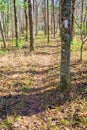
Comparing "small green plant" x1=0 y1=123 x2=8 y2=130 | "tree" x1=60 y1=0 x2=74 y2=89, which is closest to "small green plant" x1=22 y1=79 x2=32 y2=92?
"tree" x1=60 y1=0 x2=74 y2=89

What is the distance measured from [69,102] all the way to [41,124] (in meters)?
1.48

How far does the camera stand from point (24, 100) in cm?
780

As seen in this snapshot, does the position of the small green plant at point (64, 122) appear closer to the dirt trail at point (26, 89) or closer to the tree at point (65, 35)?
the dirt trail at point (26, 89)

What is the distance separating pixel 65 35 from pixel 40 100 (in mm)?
2289

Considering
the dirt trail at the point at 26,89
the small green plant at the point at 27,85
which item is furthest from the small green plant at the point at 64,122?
the small green plant at the point at 27,85

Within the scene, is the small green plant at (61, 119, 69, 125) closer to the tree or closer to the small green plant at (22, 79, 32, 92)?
the tree

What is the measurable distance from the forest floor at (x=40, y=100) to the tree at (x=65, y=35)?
0.54m

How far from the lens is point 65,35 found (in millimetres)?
7879

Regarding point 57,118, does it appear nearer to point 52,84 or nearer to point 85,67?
→ point 52,84

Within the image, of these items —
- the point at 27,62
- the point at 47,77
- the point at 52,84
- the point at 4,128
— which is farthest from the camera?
the point at 27,62

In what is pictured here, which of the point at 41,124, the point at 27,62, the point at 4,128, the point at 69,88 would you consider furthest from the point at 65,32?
the point at 27,62

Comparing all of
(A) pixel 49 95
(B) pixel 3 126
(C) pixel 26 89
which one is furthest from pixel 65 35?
(B) pixel 3 126

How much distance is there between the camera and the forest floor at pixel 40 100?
6422 millimetres

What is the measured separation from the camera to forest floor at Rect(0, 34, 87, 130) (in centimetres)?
642
